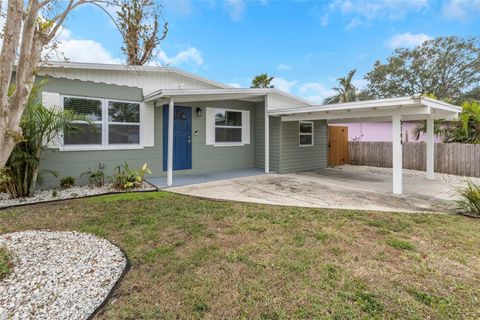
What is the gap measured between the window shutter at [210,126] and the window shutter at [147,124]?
76.7 inches

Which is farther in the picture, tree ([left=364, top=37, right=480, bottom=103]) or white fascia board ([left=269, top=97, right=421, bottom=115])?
tree ([left=364, top=37, right=480, bottom=103])

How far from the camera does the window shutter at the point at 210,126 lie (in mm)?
9216

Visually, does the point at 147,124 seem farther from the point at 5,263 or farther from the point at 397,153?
the point at 397,153

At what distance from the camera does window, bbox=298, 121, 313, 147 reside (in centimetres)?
1038

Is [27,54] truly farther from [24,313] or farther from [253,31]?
[253,31]

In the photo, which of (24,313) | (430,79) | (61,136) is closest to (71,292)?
(24,313)

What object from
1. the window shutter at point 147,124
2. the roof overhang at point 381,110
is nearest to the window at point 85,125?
the window shutter at point 147,124

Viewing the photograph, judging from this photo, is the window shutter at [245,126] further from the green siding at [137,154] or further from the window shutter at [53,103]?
the window shutter at [53,103]

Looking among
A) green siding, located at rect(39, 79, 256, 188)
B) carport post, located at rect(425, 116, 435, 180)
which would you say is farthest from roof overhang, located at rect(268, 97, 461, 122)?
green siding, located at rect(39, 79, 256, 188)

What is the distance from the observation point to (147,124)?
7.96 m

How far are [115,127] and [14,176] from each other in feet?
8.57

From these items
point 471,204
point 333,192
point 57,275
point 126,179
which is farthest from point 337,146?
point 57,275

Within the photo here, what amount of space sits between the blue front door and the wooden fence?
8.81m

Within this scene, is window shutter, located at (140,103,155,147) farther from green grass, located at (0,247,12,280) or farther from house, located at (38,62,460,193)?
green grass, located at (0,247,12,280)
